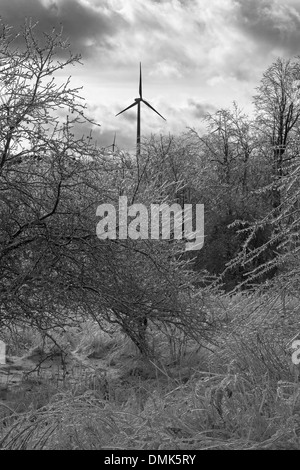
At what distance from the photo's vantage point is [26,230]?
8.27 m

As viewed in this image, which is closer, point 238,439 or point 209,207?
point 238,439

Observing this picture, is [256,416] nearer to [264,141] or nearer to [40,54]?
[40,54]

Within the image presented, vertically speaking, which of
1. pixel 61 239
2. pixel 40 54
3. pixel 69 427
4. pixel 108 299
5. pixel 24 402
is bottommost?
pixel 24 402

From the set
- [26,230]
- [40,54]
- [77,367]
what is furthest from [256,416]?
[77,367]

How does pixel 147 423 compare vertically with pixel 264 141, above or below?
below

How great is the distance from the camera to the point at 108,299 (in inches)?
328

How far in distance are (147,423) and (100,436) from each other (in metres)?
0.35

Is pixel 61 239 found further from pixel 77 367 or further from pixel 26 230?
pixel 77 367

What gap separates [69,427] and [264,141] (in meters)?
23.9

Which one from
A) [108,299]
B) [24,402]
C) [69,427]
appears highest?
[108,299]

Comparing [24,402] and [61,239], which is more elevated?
[61,239]
